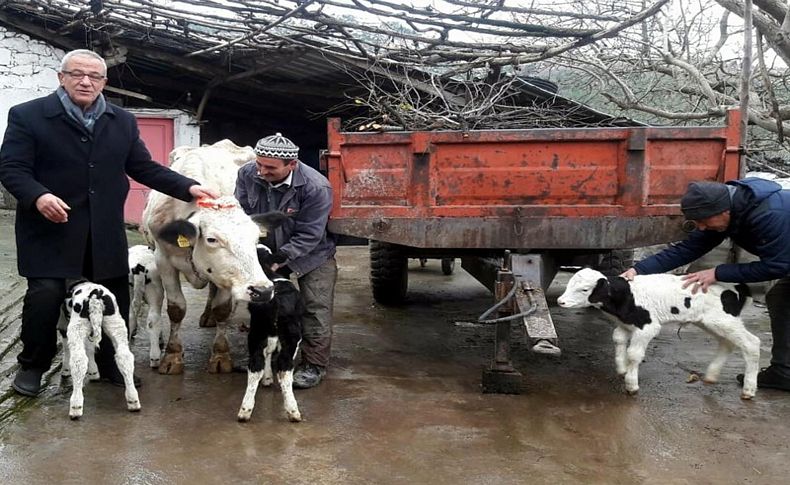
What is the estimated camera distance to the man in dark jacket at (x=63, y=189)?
4270mm

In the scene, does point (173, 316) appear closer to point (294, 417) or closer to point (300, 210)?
point (300, 210)

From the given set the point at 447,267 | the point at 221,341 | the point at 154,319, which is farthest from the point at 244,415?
the point at 447,267

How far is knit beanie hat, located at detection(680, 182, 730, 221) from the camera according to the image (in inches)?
176

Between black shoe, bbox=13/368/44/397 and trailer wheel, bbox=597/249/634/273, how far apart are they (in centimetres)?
457

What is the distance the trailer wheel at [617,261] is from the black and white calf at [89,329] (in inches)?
163

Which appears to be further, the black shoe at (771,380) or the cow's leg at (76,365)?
the black shoe at (771,380)

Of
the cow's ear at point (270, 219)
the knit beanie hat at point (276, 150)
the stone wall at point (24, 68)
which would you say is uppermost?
the stone wall at point (24, 68)

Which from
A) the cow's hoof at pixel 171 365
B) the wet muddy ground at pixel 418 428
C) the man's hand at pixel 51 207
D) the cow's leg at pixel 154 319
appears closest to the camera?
the wet muddy ground at pixel 418 428

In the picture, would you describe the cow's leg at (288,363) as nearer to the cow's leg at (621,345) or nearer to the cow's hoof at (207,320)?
the cow's leg at (621,345)

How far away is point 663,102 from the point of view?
12.6 meters

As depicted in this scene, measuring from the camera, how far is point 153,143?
12.7 meters

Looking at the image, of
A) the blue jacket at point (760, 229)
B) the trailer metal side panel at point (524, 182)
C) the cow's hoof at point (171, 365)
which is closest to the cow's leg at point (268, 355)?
the cow's hoof at point (171, 365)

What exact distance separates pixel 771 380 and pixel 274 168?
139 inches

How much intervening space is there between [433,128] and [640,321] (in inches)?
81.7
